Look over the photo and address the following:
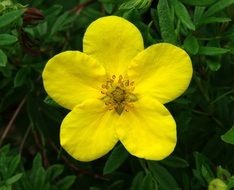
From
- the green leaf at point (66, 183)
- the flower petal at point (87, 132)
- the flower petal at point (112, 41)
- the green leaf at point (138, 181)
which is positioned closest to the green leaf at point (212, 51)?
the flower petal at point (112, 41)

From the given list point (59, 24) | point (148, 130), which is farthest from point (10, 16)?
point (148, 130)

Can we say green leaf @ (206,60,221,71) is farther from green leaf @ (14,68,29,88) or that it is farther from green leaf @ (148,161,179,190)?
green leaf @ (14,68,29,88)

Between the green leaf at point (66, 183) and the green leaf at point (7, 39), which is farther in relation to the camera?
the green leaf at point (66, 183)

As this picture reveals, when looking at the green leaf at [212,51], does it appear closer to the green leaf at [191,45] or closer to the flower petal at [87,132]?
the green leaf at [191,45]

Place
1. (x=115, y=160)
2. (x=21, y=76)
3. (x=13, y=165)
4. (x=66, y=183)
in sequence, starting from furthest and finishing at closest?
(x=21, y=76) < (x=66, y=183) < (x=13, y=165) < (x=115, y=160)

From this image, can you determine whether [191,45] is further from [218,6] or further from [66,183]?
[66,183]
